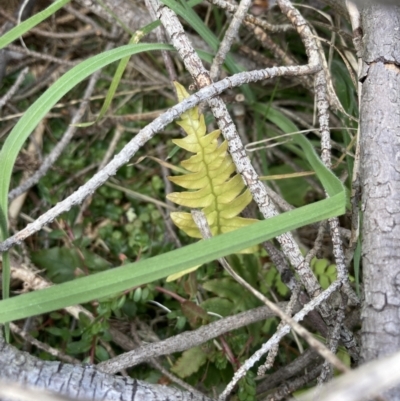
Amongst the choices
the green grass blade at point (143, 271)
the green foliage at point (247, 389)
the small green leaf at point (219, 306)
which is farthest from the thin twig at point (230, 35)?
the green foliage at point (247, 389)

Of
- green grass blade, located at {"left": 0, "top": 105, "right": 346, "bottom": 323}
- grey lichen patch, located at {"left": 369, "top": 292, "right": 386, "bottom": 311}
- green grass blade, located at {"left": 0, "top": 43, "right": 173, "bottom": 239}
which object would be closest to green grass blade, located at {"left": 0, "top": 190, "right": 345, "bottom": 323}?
green grass blade, located at {"left": 0, "top": 105, "right": 346, "bottom": 323}

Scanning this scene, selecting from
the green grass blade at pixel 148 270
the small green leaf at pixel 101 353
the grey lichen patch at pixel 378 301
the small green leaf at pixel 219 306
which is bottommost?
the small green leaf at pixel 101 353

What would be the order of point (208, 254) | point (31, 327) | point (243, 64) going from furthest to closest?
point (243, 64)
point (31, 327)
point (208, 254)

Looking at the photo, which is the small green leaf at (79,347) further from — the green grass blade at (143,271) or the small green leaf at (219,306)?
the green grass blade at (143,271)

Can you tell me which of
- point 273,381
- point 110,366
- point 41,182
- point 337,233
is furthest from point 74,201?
point 41,182

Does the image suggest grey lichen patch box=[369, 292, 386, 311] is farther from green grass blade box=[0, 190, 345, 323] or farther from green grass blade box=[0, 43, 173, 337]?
green grass blade box=[0, 43, 173, 337]

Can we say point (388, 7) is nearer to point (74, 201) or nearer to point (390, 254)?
point (390, 254)

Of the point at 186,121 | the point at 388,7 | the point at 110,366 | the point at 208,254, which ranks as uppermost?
A: the point at 388,7

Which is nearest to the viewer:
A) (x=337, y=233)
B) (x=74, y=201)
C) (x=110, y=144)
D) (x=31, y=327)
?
(x=74, y=201)
